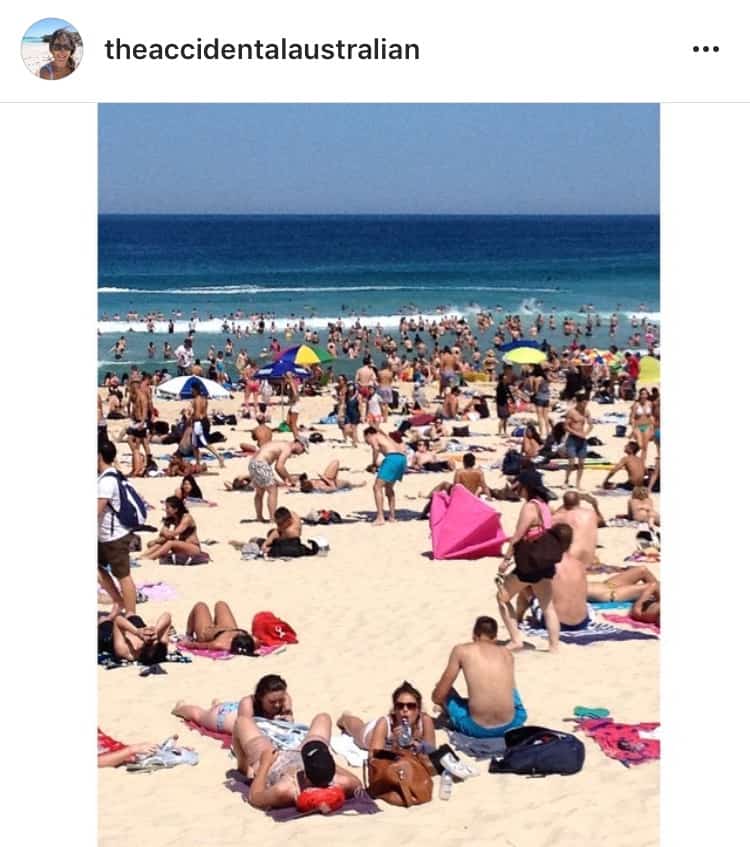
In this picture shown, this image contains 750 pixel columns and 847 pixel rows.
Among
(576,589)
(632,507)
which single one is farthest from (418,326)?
(576,589)

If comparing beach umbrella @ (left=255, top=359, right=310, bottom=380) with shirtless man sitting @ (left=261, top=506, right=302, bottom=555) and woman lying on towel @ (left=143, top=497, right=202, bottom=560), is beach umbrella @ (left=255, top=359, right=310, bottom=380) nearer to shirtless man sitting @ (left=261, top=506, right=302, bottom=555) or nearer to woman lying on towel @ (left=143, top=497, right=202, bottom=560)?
shirtless man sitting @ (left=261, top=506, right=302, bottom=555)

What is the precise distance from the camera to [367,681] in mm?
11070

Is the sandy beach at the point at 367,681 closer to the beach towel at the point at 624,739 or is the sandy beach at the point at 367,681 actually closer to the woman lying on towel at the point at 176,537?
the beach towel at the point at 624,739

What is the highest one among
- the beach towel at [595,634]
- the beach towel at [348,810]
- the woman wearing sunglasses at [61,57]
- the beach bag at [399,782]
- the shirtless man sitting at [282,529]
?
the woman wearing sunglasses at [61,57]

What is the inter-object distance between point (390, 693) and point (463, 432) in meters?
13.3

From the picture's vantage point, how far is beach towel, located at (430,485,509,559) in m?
14.8

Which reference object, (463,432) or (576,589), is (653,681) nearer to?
(576,589)

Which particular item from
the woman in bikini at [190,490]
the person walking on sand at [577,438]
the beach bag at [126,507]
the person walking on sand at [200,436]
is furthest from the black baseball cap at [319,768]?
the person walking on sand at [200,436]

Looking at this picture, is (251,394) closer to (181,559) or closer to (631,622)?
(181,559)

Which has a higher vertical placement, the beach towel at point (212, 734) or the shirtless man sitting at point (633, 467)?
the shirtless man sitting at point (633, 467)

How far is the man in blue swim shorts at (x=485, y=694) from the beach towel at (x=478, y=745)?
0.04m

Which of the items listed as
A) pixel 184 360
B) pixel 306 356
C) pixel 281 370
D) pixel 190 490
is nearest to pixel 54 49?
pixel 190 490

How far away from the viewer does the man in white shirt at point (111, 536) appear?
38.9 feet

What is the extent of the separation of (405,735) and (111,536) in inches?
139
